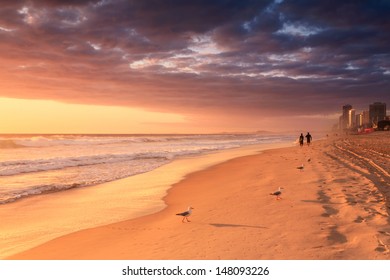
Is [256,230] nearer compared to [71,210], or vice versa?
[256,230]

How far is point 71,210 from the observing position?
12.0m

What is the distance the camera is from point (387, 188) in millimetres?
11969

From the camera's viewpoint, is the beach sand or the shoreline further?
the shoreline

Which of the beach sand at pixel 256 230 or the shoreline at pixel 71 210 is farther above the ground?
the beach sand at pixel 256 230

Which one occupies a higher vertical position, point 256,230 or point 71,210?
point 256,230

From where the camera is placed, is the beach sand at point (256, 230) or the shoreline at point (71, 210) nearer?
the beach sand at point (256, 230)

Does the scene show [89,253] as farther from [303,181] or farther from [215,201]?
[303,181]

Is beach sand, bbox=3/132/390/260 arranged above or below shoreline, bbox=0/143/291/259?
above

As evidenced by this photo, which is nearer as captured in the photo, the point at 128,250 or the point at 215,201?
the point at 128,250

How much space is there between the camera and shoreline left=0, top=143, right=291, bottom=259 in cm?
918

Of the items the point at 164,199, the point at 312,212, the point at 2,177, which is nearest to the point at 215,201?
the point at 164,199

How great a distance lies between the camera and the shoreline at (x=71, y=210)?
9.18 metres

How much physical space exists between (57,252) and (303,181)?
10.8 meters
